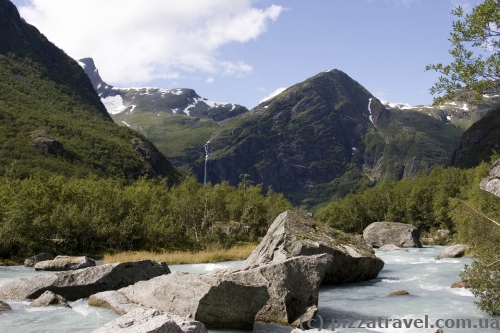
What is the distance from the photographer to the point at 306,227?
29.3 metres

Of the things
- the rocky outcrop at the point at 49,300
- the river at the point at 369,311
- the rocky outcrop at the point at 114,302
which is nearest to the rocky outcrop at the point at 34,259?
the river at the point at 369,311

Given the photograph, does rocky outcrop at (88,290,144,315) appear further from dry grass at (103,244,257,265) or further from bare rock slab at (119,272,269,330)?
dry grass at (103,244,257,265)

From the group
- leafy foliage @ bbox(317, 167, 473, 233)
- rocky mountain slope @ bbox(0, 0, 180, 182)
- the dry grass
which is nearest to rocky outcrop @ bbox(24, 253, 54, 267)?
the dry grass

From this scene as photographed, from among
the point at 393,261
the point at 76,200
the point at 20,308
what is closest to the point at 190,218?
the point at 76,200

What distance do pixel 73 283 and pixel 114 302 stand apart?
4.35 meters

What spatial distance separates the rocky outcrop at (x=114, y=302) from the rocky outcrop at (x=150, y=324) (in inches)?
246

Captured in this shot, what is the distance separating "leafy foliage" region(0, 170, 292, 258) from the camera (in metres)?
43.5

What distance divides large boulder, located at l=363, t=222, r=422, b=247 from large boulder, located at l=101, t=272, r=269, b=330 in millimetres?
56243

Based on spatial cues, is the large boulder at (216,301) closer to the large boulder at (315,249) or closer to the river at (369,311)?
the river at (369,311)

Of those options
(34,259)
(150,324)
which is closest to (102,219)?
(34,259)

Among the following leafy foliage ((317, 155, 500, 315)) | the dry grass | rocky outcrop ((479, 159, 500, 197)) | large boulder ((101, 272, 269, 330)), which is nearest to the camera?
large boulder ((101, 272, 269, 330))

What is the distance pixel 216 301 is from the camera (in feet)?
51.1

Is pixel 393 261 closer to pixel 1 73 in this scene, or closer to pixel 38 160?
pixel 38 160

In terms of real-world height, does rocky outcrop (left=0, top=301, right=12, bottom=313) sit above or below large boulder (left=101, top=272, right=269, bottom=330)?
below
